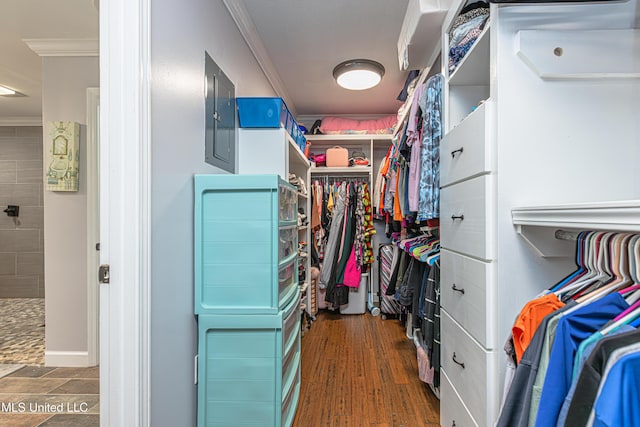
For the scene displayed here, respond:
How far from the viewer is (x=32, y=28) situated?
226cm

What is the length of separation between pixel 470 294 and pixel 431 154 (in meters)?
0.81

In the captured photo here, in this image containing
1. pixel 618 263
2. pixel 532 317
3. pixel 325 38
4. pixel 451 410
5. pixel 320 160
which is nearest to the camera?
pixel 618 263

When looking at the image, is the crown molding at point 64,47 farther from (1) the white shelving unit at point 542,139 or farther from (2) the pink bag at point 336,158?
(1) the white shelving unit at point 542,139

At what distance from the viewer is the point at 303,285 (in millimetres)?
2879

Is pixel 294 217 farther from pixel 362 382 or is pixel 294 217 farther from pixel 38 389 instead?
pixel 38 389

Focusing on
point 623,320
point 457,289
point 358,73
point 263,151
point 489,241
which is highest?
point 358,73

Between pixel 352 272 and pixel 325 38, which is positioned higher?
pixel 325 38

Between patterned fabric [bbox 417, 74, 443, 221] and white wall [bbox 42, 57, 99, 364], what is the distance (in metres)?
2.38

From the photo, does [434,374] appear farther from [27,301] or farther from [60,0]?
[27,301]

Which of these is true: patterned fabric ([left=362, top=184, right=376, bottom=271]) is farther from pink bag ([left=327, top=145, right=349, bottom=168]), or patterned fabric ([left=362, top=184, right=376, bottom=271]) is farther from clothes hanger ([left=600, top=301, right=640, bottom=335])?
clothes hanger ([left=600, top=301, right=640, bottom=335])

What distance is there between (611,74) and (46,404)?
300cm

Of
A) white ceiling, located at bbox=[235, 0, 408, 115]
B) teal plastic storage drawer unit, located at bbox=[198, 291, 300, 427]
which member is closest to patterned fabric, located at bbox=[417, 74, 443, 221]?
white ceiling, located at bbox=[235, 0, 408, 115]

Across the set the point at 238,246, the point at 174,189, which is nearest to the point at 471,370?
the point at 238,246

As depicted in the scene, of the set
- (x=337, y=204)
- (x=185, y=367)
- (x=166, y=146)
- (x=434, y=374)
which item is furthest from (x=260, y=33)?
(x=434, y=374)
